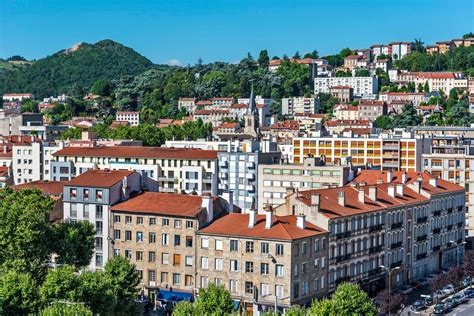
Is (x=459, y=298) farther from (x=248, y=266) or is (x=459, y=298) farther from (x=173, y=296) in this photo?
(x=173, y=296)

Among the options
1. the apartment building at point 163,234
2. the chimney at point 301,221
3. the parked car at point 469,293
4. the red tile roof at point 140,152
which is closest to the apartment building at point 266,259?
the chimney at point 301,221

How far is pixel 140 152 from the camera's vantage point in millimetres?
113000

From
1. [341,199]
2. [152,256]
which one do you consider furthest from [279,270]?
[152,256]

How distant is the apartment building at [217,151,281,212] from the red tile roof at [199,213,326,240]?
34.4 metres

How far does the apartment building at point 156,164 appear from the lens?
108312 mm

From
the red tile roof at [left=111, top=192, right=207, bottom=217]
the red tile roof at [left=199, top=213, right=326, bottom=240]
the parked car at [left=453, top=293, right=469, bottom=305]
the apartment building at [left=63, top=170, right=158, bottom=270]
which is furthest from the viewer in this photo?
the apartment building at [left=63, top=170, right=158, bottom=270]

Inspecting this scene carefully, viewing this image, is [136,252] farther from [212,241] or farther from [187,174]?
[187,174]

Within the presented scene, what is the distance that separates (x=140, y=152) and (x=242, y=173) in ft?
52.8

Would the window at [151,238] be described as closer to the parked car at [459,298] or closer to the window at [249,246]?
the window at [249,246]

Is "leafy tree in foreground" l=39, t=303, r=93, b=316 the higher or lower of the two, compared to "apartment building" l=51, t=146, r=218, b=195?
lower

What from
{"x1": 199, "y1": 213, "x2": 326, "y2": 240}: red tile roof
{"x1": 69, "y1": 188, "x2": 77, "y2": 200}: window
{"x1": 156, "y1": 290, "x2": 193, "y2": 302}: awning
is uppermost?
{"x1": 69, "y1": 188, "x2": 77, "y2": 200}: window

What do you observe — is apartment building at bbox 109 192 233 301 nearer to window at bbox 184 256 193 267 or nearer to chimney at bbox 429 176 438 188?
window at bbox 184 256 193 267

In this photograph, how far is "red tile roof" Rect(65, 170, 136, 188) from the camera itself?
7256cm

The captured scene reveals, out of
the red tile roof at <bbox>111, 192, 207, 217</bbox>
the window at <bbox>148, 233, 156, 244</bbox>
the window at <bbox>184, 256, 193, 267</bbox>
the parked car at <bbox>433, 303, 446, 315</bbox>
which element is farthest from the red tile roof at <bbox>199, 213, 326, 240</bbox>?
the parked car at <bbox>433, 303, 446, 315</bbox>
